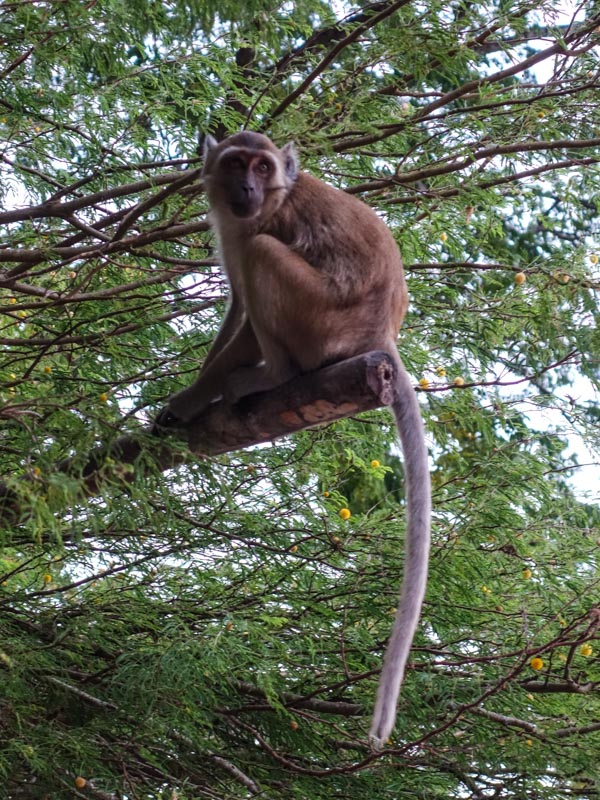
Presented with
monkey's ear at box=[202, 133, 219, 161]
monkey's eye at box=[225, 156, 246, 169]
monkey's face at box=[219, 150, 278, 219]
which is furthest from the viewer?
monkey's ear at box=[202, 133, 219, 161]

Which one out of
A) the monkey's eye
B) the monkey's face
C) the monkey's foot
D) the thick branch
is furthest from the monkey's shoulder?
the monkey's foot

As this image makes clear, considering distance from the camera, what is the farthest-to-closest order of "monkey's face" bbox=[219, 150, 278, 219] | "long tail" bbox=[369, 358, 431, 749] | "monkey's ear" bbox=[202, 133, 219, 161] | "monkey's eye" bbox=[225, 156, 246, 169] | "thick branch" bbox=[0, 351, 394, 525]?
"monkey's ear" bbox=[202, 133, 219, 161]
"monkey's eye" bbox=[225, 156, 246, 169]
"monkey's face" bbox=[219, 150, 278, 219]
"thick branch" bbox=[0, 351, 394, 525]
"long tail" bbox=[369, 358, 431, 749]

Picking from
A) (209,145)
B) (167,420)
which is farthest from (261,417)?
(209,145)

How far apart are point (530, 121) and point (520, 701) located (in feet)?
10.5

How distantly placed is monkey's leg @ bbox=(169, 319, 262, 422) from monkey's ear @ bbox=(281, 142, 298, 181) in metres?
0.82

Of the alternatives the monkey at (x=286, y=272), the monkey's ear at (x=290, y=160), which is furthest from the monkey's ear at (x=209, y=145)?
the monkey's ear at (x=290, y=160)

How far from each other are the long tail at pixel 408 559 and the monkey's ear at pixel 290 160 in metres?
1.29

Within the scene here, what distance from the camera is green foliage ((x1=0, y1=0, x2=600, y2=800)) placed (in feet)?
18.2

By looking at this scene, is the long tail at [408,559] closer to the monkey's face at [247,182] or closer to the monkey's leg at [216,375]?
the monkey's leg at [216,375]

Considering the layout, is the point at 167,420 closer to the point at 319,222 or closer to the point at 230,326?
the point at 230,326

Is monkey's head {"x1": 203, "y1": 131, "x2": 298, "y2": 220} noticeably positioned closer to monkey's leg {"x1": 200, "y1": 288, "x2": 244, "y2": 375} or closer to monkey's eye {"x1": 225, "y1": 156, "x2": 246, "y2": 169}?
monkey's eye {"x1": 225, "y1": 156, "x2": 246, "y2": 169}

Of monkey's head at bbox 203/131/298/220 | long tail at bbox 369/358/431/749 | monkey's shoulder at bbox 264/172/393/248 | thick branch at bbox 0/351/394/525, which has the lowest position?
long tail at bbox 369/358/431/749

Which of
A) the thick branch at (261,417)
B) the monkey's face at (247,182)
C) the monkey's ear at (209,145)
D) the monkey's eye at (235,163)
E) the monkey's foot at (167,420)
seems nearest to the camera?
the thick branch at (261,417)

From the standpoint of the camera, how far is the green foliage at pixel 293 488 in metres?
5.55
